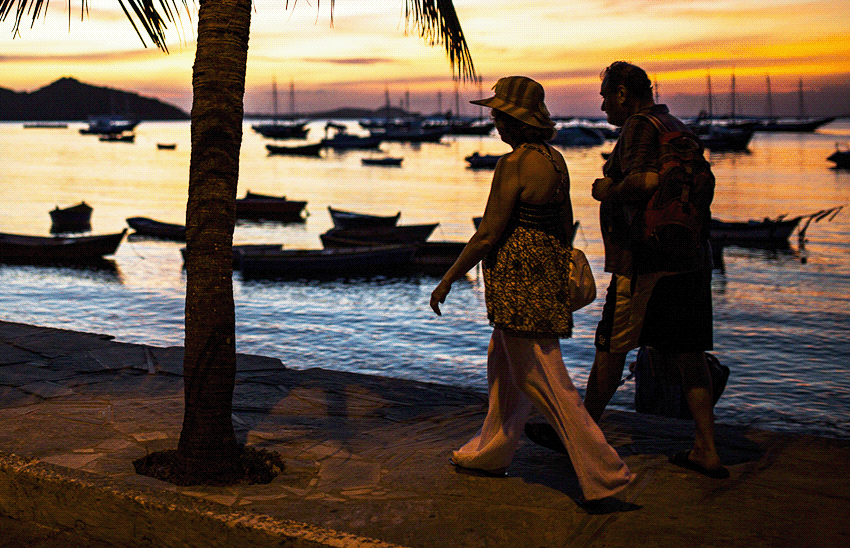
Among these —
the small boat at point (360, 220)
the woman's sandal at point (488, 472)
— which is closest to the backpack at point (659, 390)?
the woman's sandal at point (488, 472)

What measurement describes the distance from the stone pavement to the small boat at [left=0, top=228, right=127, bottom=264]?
62.9 feet

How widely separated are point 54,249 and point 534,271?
2281cm

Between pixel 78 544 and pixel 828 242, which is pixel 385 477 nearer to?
pixel 78 544

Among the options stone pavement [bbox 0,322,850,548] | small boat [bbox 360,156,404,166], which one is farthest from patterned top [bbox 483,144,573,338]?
small boat [bbox 360,156,404,166]

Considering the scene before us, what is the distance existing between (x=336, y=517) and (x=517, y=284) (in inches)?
53.1

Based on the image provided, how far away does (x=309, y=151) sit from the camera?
4269 inches

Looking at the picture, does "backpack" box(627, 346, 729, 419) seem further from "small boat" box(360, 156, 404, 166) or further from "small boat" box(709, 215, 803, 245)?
"small boat" box(360, 156, 404, 166)

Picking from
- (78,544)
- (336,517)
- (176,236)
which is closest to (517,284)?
(336,517)

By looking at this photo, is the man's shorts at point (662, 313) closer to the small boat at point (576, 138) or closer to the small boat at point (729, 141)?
the small boat at point (729, 141)

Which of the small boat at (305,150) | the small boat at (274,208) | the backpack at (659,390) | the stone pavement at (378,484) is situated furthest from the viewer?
the small boat at (305,150)

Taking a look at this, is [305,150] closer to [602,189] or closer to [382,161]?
[382,161]

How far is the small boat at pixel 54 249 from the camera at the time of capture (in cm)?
2361

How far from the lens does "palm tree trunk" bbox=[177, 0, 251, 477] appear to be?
413 centimetres

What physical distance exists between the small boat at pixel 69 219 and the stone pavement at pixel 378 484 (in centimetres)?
2842
